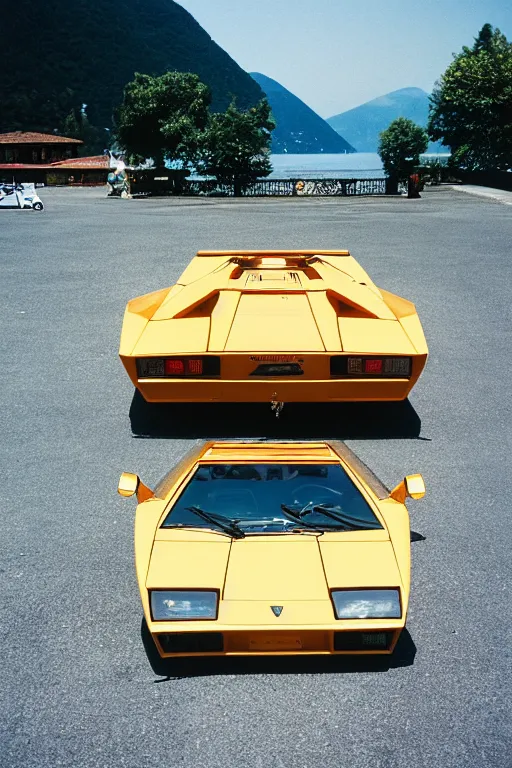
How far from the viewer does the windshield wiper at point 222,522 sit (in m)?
3.80

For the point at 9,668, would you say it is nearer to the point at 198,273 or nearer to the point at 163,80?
the point at 198,273

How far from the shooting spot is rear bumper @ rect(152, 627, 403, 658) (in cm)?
336

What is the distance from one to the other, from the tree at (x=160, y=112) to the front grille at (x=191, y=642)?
4980 cm

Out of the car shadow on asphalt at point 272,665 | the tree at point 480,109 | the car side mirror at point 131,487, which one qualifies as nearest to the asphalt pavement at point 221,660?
the car shadow on asphalt at point 272,665

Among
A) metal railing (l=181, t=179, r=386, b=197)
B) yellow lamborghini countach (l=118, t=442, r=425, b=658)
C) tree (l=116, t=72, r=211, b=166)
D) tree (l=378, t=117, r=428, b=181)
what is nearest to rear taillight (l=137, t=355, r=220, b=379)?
yellow lamborghini countach (l=118, t=442, r=425, b=658)

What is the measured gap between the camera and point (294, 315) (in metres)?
6.87

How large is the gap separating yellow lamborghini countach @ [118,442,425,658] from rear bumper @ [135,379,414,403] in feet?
6.42

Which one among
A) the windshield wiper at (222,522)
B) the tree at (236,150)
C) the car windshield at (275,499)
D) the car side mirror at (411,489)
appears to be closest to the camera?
the windshield wiper at (222,522)

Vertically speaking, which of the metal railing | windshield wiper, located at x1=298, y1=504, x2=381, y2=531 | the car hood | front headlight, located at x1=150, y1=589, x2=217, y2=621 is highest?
windshield wiper, located at x1=298, y1=504, x2=381, y2=531

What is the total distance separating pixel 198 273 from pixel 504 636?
5.09 meters

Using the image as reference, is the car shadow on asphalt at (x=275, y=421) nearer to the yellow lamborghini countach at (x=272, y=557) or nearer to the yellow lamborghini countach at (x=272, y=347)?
the yellow lamborghini countach at (x=272, y=347)

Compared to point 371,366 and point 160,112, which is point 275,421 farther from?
point 160,112

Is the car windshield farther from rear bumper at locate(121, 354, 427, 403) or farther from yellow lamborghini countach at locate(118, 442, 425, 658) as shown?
rear bumper at locate(121, 354, 427, 403)

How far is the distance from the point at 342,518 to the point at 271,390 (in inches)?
102
